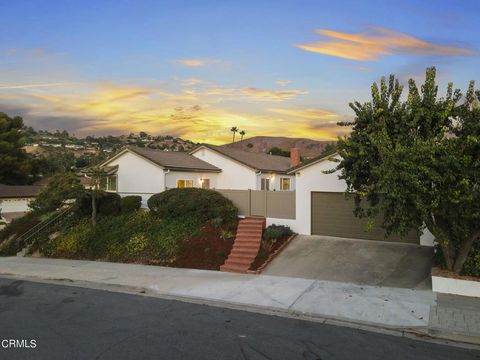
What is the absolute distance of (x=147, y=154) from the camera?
29.4 metres

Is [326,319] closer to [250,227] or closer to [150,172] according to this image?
[250,227]

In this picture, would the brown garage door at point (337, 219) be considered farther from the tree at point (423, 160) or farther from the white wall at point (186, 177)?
the white wall at point (186, 177)

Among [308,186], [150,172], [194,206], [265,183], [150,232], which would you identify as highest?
[150,172]

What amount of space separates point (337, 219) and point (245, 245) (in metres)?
4.57

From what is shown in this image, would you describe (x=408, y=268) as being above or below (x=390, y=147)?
below

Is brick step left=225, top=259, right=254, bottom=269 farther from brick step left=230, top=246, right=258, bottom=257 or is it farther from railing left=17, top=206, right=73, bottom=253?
railing left=17, top=206, right=73, bottom=253

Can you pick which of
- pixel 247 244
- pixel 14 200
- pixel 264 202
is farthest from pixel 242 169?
pixel 14 200

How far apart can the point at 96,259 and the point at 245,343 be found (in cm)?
1373

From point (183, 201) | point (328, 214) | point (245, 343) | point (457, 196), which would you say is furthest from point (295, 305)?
point (183, 201)

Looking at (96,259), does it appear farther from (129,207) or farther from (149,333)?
(149,333)

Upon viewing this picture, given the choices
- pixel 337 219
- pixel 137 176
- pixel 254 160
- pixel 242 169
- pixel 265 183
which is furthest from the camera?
pixel 254 160

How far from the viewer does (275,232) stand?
18.5 meters

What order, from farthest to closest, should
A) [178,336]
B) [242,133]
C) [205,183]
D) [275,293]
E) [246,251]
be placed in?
[242,133] → [205,183] → [246,251] → [275,293] → [178,336]

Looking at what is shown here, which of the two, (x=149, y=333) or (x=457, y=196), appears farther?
(x=457, y=196)
